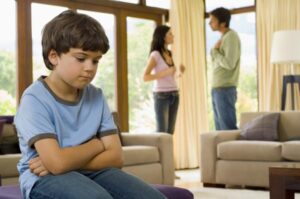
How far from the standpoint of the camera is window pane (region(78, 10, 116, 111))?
20.5ft

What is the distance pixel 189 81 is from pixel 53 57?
5.37 meters

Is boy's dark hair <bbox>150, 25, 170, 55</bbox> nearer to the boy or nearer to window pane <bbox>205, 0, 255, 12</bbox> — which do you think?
window pane <bbox>205, 0, 255, 12</bbox>

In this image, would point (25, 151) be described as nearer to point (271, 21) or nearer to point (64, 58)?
point (64, 58)

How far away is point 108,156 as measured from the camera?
190 cm

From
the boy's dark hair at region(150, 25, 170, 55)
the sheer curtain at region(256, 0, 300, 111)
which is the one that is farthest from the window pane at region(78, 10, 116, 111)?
the sheer curtain at region(256, 0, 300, 111)

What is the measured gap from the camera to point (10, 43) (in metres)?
5.36

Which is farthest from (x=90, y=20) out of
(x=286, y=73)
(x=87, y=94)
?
(x=286, y=73)

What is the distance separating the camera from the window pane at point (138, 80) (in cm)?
665

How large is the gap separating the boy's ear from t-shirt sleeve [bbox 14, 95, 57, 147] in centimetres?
14

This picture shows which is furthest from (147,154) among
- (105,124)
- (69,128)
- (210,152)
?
(69,128)

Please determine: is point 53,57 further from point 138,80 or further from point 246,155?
point 138,80

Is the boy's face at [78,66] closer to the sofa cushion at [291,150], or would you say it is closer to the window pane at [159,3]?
the sofa cushion at [291,150]

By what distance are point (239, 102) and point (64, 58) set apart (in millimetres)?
5570

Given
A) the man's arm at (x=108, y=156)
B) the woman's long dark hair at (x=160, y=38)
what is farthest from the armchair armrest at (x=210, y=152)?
the man's arm at (x=108, y=156)
